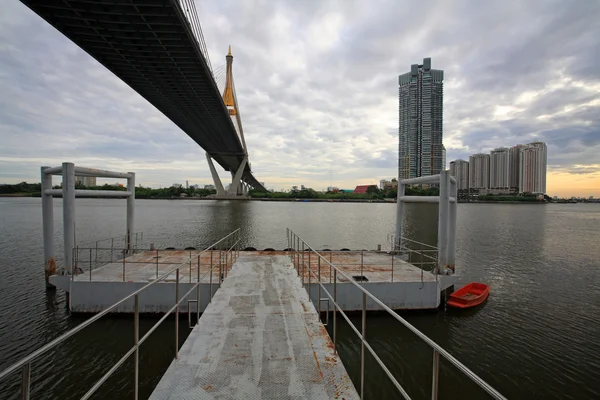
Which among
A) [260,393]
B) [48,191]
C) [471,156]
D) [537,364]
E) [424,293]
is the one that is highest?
[471,156]

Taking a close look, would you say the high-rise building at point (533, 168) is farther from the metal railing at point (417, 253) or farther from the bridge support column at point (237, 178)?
the metal railing at point (417, 253)

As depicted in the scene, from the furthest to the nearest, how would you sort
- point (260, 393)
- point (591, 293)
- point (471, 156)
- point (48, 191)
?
point (471, 156)
point (591, 293)
point (48, 191)
point (260, 393)

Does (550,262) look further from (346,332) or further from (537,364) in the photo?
(346,332)

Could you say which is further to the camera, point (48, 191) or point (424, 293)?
point (48, 191)

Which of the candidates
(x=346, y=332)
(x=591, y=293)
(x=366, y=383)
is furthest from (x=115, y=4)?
(x=591, y=293)

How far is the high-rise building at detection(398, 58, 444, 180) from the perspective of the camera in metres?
132

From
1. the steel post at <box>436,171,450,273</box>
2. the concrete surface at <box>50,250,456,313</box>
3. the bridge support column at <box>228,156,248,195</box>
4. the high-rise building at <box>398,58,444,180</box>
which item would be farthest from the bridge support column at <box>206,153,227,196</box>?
the high-rise building at <box>398,58,444,180</box>

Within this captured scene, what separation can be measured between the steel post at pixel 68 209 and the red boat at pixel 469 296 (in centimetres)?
1242

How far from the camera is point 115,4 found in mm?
14070


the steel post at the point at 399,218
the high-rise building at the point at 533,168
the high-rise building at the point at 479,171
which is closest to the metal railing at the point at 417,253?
the steel post at the point at 399,218

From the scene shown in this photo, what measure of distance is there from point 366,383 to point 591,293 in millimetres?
12784

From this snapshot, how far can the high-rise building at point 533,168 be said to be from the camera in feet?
514

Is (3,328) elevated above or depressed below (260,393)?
below

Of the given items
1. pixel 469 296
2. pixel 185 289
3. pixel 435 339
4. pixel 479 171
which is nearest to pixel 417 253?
pixel 469 296
